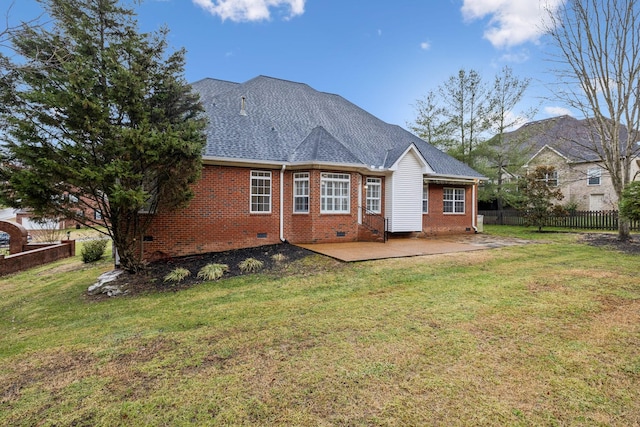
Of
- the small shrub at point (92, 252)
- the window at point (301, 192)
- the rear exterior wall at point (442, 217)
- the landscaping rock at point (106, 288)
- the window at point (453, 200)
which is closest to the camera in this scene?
the landscaping rock at point (106, 288)

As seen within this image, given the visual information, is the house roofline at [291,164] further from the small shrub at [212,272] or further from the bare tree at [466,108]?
the bare tree at [466,108]

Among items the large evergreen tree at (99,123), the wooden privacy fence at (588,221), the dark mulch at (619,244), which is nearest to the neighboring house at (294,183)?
the large evergreen tree at (99,123)

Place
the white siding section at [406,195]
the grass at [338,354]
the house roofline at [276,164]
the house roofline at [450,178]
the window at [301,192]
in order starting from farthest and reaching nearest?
the house roofline at [450,178] < the white siding section at [406,195] < the window at [301,192] < the house roofline at [276,164] < the grass at [338,354]

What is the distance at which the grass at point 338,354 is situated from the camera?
8.73 feet

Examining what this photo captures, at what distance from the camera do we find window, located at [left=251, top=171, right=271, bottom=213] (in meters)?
12.0

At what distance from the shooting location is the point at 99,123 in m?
6.67

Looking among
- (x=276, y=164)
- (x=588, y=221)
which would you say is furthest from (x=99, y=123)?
(x=588, y=221)

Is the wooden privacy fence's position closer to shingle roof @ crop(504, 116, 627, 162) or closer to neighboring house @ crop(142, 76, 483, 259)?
shingle roof @ crop(504, 116, 627, 162)

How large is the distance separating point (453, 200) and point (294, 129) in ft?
32.3

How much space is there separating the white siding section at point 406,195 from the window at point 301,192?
4311 millimetres

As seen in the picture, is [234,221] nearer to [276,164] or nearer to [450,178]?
[276,164]

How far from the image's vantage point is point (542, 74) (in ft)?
49.5


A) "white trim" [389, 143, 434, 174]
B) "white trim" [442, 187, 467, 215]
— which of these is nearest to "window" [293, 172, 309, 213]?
"white trim" [389, 143, 434, 174]

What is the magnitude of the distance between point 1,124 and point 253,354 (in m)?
7.90
